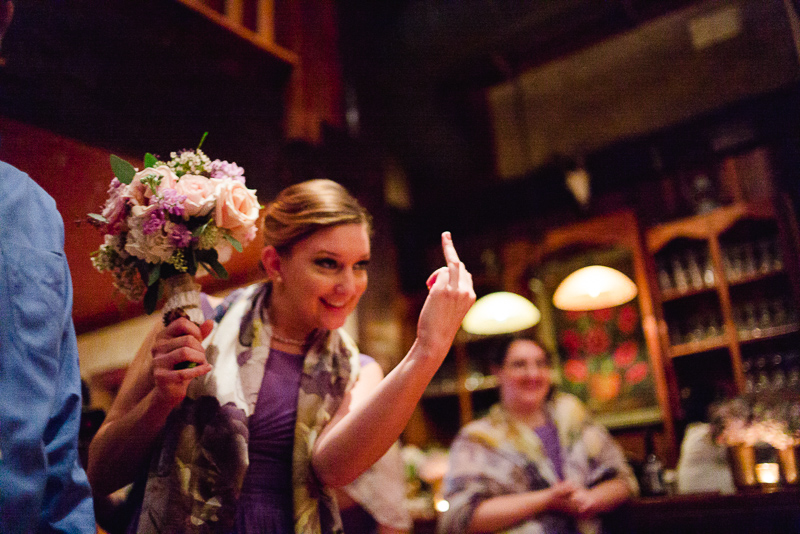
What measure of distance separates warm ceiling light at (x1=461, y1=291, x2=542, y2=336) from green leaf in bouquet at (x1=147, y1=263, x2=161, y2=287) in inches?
112

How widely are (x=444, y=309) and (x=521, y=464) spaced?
1.65m

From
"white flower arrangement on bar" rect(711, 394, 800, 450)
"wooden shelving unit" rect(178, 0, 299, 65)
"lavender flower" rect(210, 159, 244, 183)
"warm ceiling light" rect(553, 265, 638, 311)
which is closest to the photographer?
"lavender flower" rect(210, 159, 244, 183)

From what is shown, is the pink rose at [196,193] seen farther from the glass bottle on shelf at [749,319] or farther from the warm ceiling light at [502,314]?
the glass bottle on shelf at [749,319]

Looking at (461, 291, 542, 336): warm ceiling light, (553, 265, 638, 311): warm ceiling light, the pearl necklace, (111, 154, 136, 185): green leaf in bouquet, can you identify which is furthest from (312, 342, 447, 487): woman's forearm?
(461, 291, 542, 336): warm ceiling light

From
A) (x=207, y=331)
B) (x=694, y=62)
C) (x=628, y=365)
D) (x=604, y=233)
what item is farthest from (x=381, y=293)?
(x=694, y=62)

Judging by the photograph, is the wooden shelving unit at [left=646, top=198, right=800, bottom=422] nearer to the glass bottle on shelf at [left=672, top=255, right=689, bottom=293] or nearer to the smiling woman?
the glass bottle on shelf at [left=672, top=255, right=689, bottom=293]

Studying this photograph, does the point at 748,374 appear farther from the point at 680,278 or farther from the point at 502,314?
the point at 502,314

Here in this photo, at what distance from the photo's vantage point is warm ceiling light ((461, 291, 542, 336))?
384cm

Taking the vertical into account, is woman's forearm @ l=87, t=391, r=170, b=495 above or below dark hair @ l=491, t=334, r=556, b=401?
below

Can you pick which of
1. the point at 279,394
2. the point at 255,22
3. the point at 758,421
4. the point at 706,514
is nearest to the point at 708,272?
the point at 758,421

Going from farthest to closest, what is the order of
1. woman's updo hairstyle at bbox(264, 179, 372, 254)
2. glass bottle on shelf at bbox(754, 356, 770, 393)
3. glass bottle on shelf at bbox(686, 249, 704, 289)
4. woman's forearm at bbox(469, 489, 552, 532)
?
1. glass bottle on shelf at bbox(686, 249, 704, 289)
2. glass bottle on shelf at bbox(754, 356, 770, 393)
3. woman's forearm at bbox(469, 489, 552, 532)
4. woman's updo hairstyle at bbox(264, 179, 372, 254)

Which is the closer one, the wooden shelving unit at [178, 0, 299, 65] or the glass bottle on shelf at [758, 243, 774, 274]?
the wooden shelving unit at [178, 0, 299, 65]

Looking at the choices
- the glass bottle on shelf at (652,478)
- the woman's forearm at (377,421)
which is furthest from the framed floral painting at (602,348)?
the woman's forearm at (377,421)

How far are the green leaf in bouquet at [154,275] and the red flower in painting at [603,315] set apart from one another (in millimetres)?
3693
